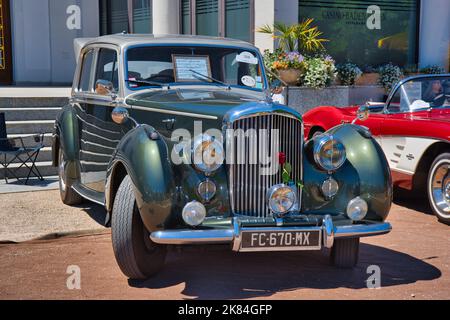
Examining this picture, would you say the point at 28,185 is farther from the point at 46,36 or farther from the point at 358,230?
the point at 46,36

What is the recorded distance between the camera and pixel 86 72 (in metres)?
6.38

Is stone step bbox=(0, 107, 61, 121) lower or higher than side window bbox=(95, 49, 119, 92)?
lower

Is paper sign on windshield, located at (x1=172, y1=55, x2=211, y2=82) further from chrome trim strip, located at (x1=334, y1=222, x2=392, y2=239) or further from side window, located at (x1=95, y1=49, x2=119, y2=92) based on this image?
chrome trim strip, located at (x1=334, y1=222, x2=392, y2=239)

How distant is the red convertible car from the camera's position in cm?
625

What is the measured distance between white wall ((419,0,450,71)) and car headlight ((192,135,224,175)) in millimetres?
9767

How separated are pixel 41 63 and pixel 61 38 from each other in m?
0.79

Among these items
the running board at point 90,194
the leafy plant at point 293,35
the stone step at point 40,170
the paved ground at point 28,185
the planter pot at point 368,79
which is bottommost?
the paved ground at point 28,185

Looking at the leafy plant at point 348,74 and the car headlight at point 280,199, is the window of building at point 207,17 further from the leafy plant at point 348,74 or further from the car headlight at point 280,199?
the car headlight at point 280,199

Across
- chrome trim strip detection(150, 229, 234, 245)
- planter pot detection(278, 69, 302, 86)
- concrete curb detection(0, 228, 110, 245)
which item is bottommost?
concrete curb detection(0, 228, 110, 245)

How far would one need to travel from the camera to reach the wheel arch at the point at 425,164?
21.0ft

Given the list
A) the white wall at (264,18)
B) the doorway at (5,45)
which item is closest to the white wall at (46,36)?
the doorway at (5,45)

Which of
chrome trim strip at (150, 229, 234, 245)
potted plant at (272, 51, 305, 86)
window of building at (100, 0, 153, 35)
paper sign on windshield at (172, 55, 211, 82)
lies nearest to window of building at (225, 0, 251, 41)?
potted plant at (272, 51, 305, 86)

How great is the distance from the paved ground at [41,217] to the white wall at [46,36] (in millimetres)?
7891

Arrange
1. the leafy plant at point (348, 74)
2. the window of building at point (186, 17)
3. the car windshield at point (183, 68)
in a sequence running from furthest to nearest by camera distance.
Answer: the window of building at point (186, 17)
the leafy plant at point (348, 74)
the car windshield at point (183, 68)
